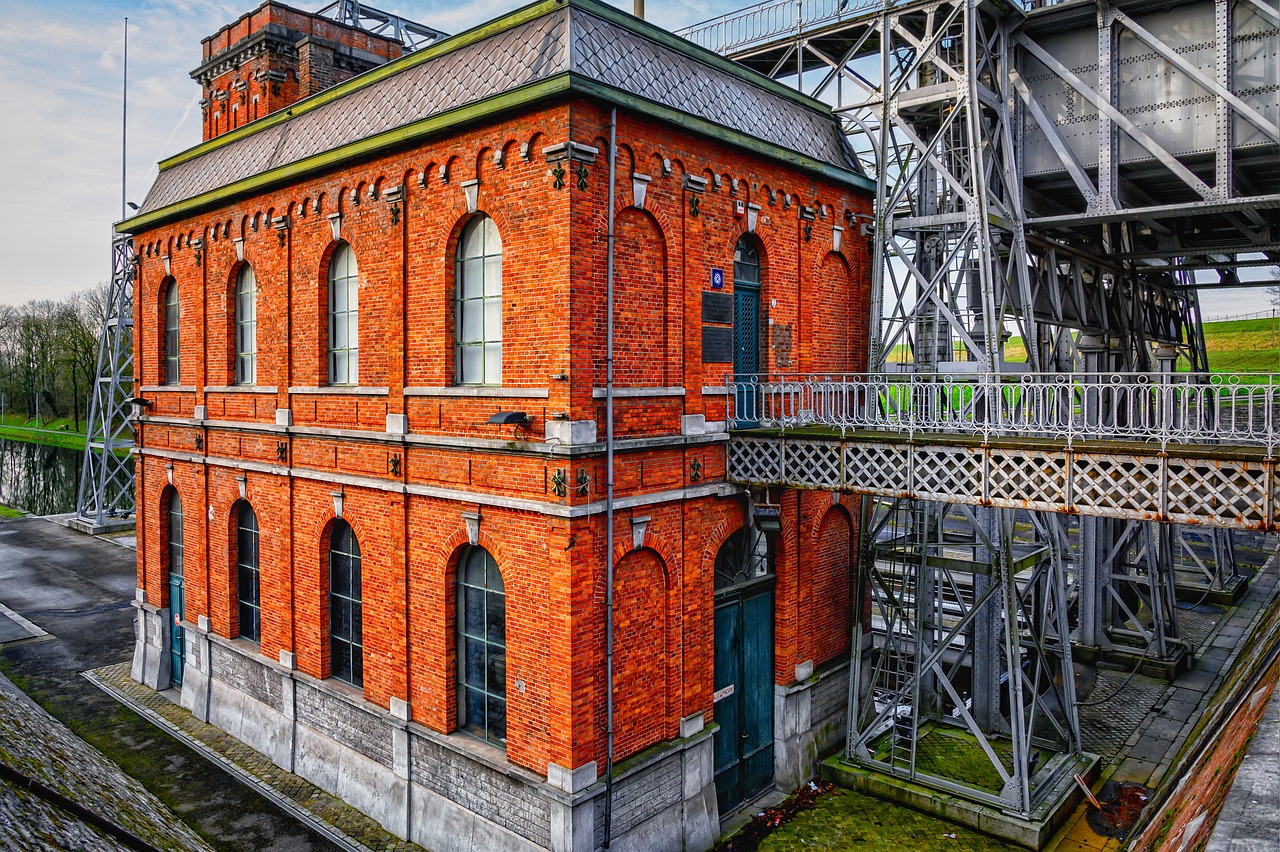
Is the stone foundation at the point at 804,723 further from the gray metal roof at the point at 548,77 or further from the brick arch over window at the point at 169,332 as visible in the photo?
the brick arch over window at the point at 169,332

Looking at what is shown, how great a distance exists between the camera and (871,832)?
1139cm

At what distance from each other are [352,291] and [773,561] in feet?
26.5

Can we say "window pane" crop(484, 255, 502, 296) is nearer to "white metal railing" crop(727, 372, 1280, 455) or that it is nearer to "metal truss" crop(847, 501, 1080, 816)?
"white metal railing" crop(727, 372, 1280, 455)

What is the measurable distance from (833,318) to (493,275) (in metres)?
6.34

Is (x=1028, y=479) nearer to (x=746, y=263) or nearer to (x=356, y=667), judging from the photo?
(x=746, y=263)

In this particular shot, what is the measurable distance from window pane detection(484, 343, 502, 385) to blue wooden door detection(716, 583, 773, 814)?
15.1 ft

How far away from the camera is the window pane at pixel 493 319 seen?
11.1m

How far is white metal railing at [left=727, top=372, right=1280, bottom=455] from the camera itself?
838 cm

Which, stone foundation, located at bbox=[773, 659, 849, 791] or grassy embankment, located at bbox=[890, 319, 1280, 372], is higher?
grassy embankment, located at bbox=[890, 319, 1280, 372]

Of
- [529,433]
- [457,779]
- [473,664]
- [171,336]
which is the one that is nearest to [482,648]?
[473,664]

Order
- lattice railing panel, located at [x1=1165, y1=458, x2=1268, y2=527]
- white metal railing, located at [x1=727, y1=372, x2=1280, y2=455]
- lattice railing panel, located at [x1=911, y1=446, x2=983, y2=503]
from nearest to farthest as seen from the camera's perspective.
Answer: lattice railing panel, located at [x1=1165, y1=458, x2=1268, y2=527], white metal railing, located at [x1=727, y1=372, x2=1280, y2=455], lattice railing panel, located at [x1=911, y1=446, x2=983, y2=503]

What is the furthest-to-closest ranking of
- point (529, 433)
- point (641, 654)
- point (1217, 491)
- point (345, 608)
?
1. point (345, 608)
2. point (641, 654)
3. point (529, 433)
4. point (1217, 491)

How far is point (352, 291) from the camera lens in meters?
13.4

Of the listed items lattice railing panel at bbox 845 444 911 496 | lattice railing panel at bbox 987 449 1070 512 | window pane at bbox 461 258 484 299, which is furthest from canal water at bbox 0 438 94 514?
lattice railing panel at bbox 987 449 1070 512
